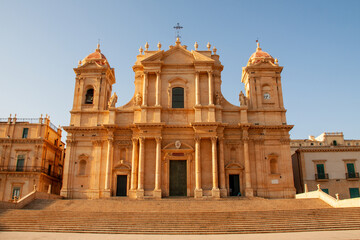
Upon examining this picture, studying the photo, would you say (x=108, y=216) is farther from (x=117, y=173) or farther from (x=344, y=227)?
(x=344, y=227)

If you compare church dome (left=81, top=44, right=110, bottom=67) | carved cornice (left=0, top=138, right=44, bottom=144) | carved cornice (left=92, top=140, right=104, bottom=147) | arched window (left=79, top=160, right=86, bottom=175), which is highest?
church dome (left=81, top=44, right=110, bottom=67)

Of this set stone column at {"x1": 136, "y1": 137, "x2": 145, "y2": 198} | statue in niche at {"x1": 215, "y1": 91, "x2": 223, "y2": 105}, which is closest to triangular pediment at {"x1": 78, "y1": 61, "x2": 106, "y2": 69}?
stone column at {"x1": 136, "y1": 137, "x2": 145, "y2": 198}

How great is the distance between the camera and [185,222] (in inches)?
705

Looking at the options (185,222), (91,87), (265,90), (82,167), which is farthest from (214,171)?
(91,87)

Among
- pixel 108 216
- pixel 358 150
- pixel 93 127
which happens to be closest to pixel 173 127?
pixel 93 127

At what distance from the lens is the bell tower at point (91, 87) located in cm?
3095

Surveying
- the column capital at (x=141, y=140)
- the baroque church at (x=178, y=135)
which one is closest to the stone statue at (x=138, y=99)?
A: the baroque church at (x=178, y=135)

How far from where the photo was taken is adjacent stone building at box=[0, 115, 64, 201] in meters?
33.2

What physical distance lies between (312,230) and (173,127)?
14.9 meters

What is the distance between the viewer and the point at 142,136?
2841 centimetres

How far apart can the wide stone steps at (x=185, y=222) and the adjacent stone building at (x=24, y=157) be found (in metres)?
14.6

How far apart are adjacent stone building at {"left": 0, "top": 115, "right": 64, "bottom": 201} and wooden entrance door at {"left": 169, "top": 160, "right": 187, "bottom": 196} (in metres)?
12.7

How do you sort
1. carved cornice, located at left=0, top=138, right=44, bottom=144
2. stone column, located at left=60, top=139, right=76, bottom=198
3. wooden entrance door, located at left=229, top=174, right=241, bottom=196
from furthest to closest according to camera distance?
carved cornice, located at left=0, top=138, right=44, bottom=144, wooden entrance door, located at left=229, top=174, right=241, bottom=196, stone column, located at left=60, top=139, right=76, bottom=198

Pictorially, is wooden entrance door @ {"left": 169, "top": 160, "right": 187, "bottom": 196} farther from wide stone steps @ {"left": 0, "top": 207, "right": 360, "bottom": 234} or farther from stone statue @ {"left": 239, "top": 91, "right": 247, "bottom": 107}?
wide stone steps @ {"left": 0, "top": 207, "right": 360, "bottom": 234}
